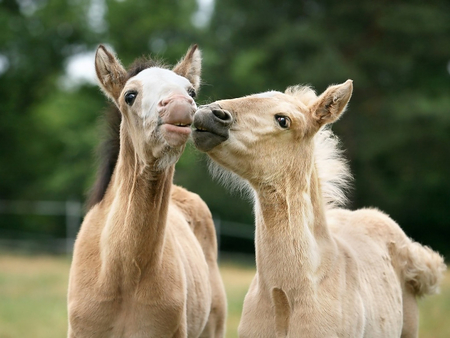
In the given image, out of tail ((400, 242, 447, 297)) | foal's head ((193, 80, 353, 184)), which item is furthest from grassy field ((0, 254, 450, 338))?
foal's head ((193, 80, 353, 184))

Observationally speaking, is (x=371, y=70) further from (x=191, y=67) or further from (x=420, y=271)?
(x=191, y=67)

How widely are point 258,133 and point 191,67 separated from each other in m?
1.24

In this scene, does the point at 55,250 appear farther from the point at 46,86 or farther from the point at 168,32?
the point at 46,86

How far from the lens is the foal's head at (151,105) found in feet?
13.0

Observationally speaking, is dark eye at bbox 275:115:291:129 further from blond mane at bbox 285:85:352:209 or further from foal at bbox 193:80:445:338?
blond mane at bbox 285:85:352:209

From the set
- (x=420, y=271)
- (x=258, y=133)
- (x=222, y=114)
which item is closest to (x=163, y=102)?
(x=222, y=114)

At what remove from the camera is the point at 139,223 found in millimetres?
4332

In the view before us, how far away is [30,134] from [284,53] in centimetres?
1380

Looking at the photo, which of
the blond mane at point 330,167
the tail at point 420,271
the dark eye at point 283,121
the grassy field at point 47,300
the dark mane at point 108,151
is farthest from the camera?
the grassy field at point 47,300

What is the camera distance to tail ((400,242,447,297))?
523 cm

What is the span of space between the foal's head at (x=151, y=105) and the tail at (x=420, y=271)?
2237 mm

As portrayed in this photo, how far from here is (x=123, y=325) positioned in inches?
167

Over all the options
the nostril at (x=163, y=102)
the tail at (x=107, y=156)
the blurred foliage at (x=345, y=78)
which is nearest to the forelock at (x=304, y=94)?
the nostril at (x=163, y=102)

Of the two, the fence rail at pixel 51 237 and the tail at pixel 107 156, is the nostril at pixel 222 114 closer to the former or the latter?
the tail at pixel 107 156
